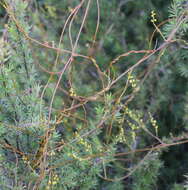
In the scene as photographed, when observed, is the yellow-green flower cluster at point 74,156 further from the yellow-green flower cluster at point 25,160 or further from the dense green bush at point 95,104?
the yellow-green flower cluster at point 25,160

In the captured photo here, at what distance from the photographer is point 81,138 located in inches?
46.3

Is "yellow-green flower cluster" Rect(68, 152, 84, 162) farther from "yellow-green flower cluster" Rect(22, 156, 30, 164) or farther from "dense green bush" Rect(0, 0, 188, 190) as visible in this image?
"yellow-green flower cluster" Rect(22, 156, 30, 164)

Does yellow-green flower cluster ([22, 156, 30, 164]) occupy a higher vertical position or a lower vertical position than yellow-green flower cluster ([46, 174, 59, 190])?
higher

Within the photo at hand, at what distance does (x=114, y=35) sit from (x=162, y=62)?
39 centimetres

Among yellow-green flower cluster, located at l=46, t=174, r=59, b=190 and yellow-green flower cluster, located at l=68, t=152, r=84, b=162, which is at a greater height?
yellow-green flower cluster, located at l=68, t=152, r=84, b=162

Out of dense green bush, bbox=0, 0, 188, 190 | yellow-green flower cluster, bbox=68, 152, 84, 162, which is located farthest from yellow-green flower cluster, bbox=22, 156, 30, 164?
yellow-green flower cluster, bbox=68, 152, 84, 162

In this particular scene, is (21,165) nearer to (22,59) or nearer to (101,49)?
(22,59)

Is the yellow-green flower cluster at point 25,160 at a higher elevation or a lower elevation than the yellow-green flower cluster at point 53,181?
higher

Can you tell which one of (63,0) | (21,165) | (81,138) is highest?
(63,0)

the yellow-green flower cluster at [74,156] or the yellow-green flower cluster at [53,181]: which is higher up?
the yellow-green flower cluster at [74,156]

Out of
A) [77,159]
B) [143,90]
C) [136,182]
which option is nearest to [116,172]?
[136,182]

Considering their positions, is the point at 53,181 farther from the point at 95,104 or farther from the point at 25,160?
the point at 95,104

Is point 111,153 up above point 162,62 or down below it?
below

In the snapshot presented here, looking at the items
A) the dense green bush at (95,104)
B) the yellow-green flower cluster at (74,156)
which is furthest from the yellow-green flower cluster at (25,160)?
the yellow-green flower cluster at (74,156)
